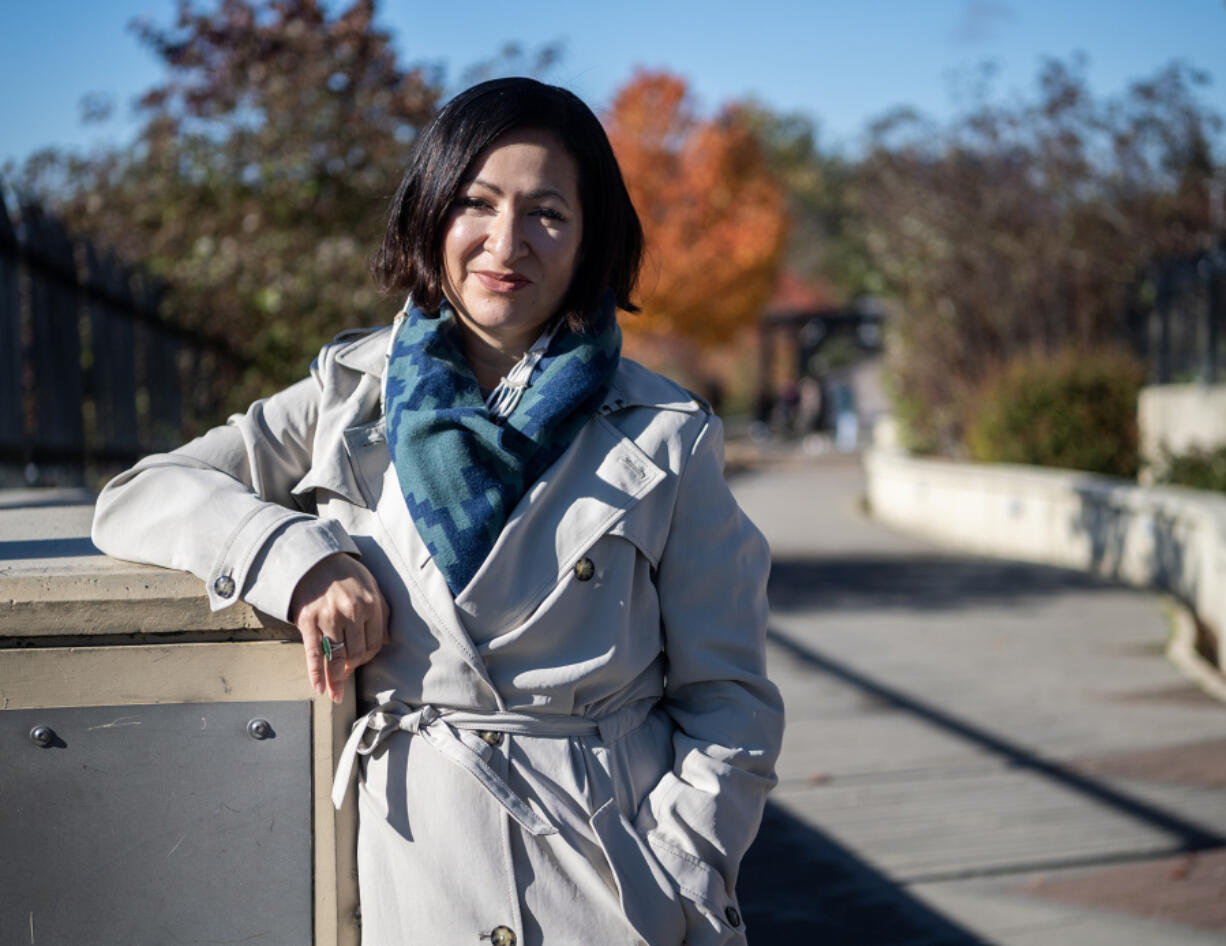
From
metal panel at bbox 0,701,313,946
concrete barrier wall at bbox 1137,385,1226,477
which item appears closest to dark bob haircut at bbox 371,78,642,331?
metal panel at bbox 0,701,313,946

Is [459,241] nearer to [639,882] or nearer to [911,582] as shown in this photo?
[639,882]

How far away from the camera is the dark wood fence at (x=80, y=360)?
574cm

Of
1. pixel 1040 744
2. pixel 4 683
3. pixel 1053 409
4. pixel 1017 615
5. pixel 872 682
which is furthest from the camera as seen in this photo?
pixel 1053 409

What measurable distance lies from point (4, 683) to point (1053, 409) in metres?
12.4

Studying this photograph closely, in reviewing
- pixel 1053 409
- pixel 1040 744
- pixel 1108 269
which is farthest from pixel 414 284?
pixel 1108 269

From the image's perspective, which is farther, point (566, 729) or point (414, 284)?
point (414, 284)

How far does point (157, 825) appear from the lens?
1.90 meters

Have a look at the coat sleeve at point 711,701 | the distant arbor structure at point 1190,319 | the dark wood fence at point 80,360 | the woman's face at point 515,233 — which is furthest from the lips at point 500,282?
the distant arbor structure at point 1190,319

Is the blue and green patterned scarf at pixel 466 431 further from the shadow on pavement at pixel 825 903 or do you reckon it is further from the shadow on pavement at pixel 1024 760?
the shadow on pavement at pixel 1024 760

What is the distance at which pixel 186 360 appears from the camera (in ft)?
27.2

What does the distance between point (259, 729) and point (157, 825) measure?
201 mm

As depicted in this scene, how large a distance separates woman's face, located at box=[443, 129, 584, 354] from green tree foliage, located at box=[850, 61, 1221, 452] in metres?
13.9

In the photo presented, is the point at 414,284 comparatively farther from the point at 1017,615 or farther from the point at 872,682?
the point at 1017,615

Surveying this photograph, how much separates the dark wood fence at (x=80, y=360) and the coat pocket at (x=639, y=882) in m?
4.47
